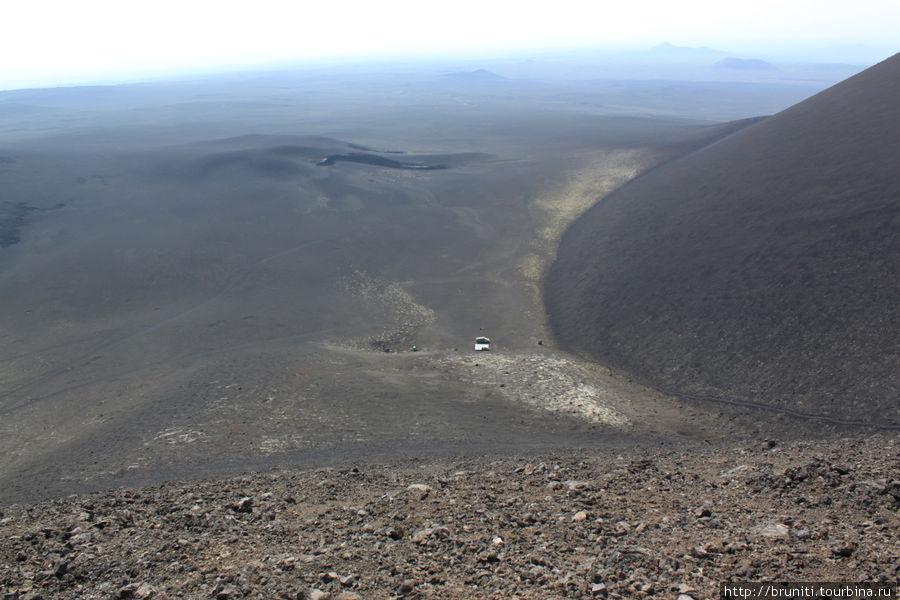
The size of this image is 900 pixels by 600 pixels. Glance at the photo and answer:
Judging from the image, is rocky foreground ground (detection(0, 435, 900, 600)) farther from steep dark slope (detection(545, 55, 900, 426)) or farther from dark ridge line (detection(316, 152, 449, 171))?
dark ridge line (detection(316, 152, 449, 171))

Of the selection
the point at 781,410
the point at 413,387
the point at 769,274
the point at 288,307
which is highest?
the point at 769,274

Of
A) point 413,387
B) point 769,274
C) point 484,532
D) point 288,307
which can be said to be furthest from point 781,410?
point 288,307

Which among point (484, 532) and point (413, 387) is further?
point (413, 387)

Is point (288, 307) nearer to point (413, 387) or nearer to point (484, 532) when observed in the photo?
point (413, 387)

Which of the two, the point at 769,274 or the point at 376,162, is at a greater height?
the point at 376,162

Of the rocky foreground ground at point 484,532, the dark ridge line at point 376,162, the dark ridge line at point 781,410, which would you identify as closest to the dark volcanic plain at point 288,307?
the dark ridge line at point 376,162

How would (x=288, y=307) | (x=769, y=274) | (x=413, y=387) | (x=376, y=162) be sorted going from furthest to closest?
(x=376, y=162), (x=288, y=307), (x=769, y=274), (x=413, y=387)

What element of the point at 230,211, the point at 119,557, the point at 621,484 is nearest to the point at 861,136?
the point at 621,484

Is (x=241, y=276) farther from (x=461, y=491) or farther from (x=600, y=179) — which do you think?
(x=600, y=179)
